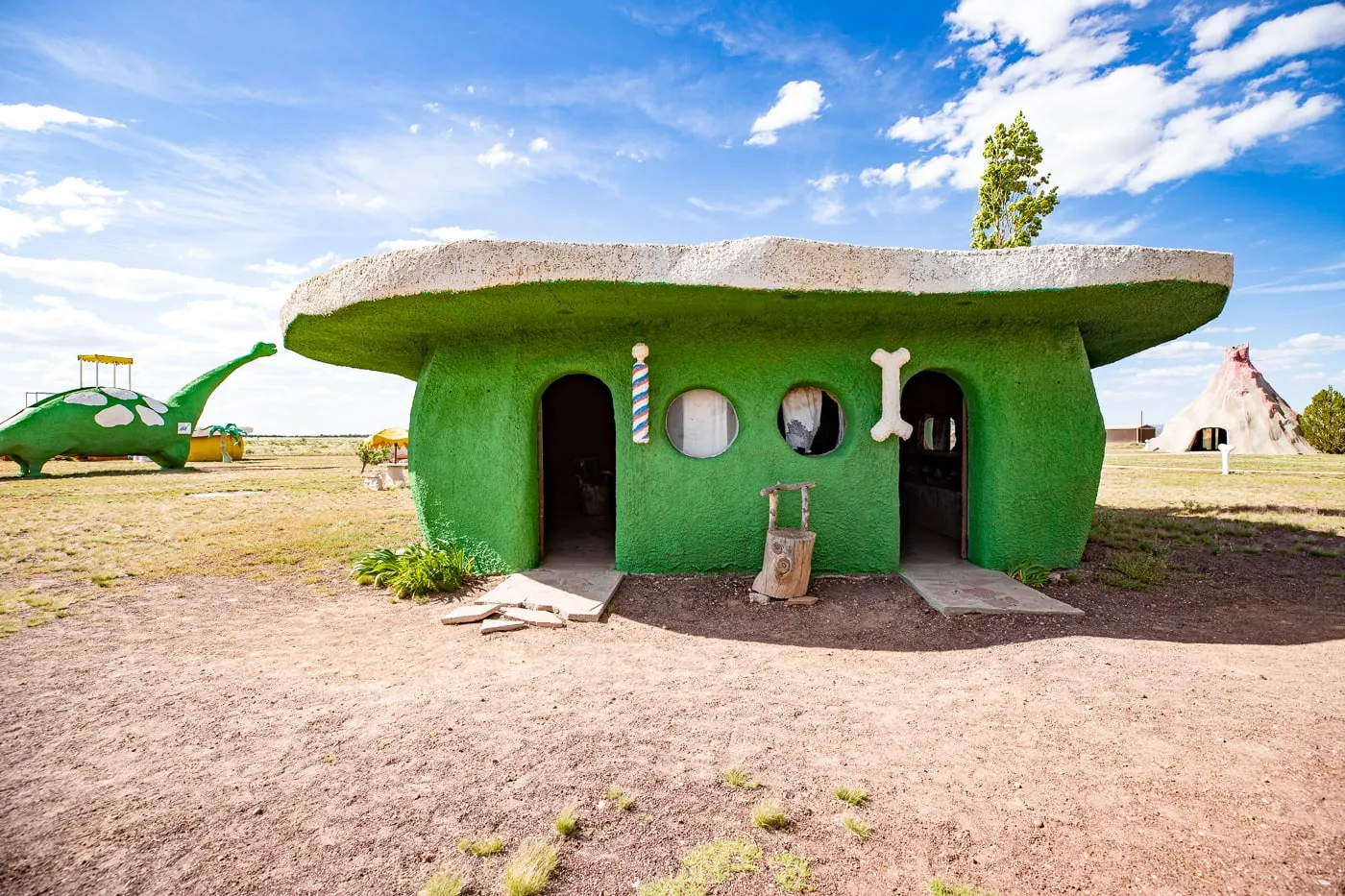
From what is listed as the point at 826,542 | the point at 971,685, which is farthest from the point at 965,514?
the point at 971,685

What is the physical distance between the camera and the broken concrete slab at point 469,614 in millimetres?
5777

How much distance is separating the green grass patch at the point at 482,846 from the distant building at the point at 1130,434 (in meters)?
51.2

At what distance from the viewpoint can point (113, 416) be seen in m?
20.6

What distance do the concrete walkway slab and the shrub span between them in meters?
5.09

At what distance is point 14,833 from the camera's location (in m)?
2.71

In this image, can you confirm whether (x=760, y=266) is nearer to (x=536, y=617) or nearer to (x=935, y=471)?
(x=536, y=617)

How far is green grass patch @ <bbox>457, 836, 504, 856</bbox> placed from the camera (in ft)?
8.43

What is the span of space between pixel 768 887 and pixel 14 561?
34.5 feet

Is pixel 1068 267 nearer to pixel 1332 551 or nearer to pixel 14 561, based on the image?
pixel 1332 551

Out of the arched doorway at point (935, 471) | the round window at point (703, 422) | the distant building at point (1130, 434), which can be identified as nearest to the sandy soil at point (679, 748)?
the round window at point (703, 422)

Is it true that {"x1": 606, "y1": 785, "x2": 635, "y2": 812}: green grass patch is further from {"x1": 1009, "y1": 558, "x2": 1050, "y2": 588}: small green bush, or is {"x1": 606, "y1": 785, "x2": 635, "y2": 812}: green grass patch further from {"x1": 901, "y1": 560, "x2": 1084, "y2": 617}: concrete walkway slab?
{"x1": 1009, "y1": 558, "x2": 1050, "y2": 588}: small green bush

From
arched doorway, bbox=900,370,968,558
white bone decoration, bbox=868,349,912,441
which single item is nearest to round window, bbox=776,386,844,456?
white bone decoration, bbox=868,349,912,441

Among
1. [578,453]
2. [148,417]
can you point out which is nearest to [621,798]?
[578,453]

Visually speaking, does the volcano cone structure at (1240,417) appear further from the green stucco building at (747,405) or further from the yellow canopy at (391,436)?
the yellow canopy at (391,436)
